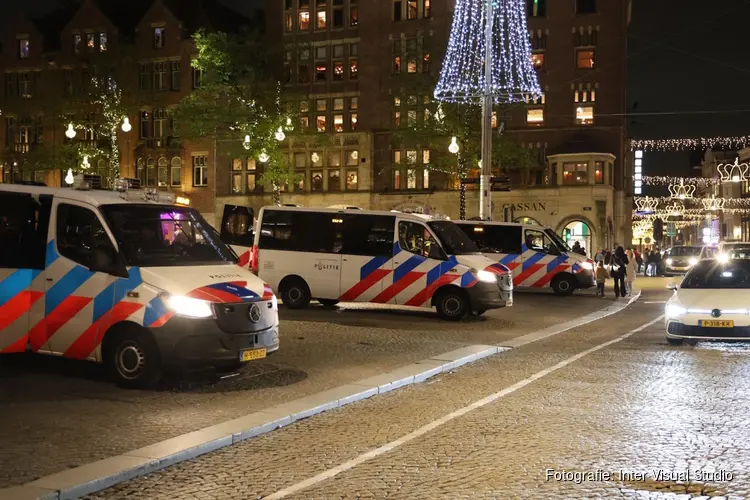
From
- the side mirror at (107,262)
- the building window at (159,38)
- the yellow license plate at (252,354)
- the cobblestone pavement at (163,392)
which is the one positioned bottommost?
the cobblestone pavement at (163,392)

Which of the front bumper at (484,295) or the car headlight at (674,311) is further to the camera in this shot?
the front bumper at (484,295)

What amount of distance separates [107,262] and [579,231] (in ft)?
142

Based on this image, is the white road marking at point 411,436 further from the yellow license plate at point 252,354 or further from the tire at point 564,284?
the tire at point 564,284

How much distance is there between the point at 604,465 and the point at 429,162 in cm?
4389

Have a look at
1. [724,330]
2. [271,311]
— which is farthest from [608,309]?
[271,311]

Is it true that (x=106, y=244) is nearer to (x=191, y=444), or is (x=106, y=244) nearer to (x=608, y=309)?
(x=191, y=444)

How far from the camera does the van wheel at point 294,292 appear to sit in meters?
22.3

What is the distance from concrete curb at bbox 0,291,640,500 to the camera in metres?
6.51

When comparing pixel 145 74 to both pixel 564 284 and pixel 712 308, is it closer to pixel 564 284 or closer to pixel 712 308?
pixel 564 284

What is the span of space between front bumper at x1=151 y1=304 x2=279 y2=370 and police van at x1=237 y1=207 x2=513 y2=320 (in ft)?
33.2

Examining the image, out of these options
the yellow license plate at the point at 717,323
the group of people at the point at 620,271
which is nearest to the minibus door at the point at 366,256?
the yellow license plate at the point at 717,323

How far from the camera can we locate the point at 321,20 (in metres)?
55.0

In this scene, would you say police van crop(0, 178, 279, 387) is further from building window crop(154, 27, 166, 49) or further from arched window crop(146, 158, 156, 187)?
building window crop(154, 27, 166, 49)

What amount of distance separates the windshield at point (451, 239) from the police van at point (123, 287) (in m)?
9.13
